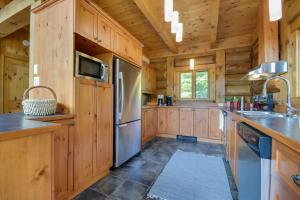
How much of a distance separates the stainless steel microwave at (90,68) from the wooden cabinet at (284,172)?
1785mm

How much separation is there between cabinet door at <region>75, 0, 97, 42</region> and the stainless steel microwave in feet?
0.83

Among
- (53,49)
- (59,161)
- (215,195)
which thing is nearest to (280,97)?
(215,195)

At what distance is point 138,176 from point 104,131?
0.79 metres

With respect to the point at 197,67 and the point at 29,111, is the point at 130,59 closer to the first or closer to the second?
the point at 29,111

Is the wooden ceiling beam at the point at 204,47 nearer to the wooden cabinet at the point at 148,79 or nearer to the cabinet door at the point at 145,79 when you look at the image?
the wooden cabinet at the point at 148,79

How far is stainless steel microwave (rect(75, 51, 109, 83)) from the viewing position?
164cm

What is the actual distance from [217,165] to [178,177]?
2.65 ft

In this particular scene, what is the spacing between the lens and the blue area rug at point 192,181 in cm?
163

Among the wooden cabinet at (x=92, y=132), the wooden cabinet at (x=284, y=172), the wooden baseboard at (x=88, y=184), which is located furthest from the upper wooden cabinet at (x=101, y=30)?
the wooden cabinet at (x=284, y=172)

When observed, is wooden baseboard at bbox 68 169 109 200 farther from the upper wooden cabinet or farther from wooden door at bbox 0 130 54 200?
the upper wooden cabinet

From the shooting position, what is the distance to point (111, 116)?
2.18 meters

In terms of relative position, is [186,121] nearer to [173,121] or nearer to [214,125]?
[173,121]

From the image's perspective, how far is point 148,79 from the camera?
4305 millimetres

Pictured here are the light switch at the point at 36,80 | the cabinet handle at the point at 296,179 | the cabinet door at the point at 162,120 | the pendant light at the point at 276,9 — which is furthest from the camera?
the cabinet door at the point at 162,120
